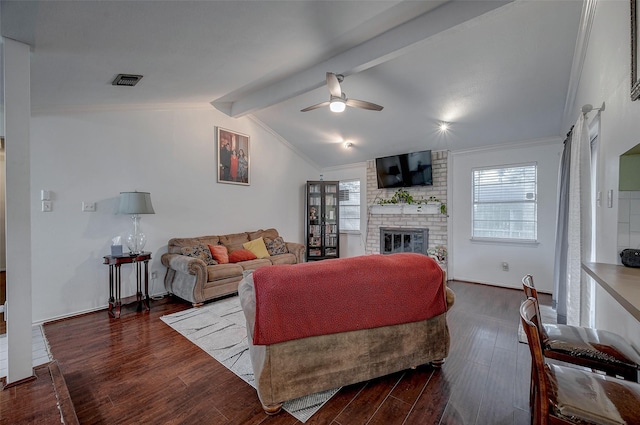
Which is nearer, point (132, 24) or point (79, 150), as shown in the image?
point (132, 24)

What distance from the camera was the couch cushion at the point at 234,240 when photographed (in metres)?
4.87

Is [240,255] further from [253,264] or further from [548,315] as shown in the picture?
[548,315]

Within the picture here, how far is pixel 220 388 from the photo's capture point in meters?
2.04

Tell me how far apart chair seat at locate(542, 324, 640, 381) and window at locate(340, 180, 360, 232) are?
505 centimetres

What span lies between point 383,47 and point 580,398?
3.16 meters

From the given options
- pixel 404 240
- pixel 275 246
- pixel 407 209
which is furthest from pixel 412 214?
pixel 275 246

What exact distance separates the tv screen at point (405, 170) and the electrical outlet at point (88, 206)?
4950 millimetres

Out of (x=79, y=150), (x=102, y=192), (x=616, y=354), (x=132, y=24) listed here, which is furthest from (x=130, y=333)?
(x=616, y=354)

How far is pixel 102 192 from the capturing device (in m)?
3.73

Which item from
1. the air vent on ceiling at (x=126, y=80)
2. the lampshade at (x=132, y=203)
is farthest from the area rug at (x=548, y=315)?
the air vent on ceiling at (x=126, y=80)

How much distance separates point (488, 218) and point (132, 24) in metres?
5.45

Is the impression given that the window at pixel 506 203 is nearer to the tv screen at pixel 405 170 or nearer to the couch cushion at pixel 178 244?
the tv screen at pixel 405 170

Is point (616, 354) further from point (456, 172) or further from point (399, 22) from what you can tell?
point (456, 172)

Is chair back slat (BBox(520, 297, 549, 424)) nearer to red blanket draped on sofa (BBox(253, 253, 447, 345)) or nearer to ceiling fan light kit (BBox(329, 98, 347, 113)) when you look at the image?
red blanket draped on sofa (BBox(253, 253, 447, 345))
